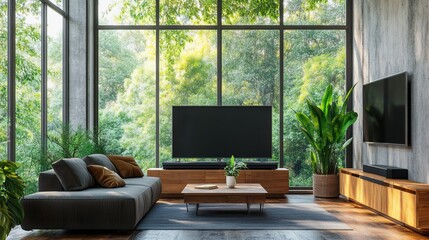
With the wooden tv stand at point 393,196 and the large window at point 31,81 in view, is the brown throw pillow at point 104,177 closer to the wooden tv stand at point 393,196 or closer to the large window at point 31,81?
the large window at point 31,81

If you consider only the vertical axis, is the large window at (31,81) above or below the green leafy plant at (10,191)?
above

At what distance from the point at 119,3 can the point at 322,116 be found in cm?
359

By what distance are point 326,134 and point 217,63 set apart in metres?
2.01

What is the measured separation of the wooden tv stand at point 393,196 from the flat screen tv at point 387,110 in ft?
1.66

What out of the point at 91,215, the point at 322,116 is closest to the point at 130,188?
the point at 91,215

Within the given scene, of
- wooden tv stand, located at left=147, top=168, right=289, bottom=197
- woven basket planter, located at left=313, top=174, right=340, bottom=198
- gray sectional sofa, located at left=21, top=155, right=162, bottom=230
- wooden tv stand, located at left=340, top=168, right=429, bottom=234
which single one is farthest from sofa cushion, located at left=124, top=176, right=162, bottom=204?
wooden tv stand, located at left=340, top=168, right=429, bottom=234

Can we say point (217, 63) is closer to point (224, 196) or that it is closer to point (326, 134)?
point (326, 134)

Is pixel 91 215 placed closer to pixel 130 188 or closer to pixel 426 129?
pixel 130 188

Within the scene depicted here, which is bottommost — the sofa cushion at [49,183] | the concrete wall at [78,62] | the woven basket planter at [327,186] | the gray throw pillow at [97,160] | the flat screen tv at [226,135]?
the woven basket planter at [327,186]

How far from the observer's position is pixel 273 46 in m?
9.69

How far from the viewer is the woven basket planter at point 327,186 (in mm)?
9047

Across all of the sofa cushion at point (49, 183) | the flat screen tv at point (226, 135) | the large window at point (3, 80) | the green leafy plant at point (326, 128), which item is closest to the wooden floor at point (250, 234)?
the sofa cushion at point (49, 183)

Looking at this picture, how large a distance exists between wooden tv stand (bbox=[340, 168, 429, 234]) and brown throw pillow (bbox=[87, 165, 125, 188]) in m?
2.88

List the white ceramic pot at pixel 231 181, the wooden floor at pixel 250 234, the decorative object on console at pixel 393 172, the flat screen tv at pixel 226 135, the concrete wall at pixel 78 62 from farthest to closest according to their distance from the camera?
the flat screen tv at pixel 226 135 → the concrete wall at pixel 78 62 → the white ceramic pot at pixel 231 181 → the decorative object on console at pixel 393 172 → the wooden floor at pixel 250 234
